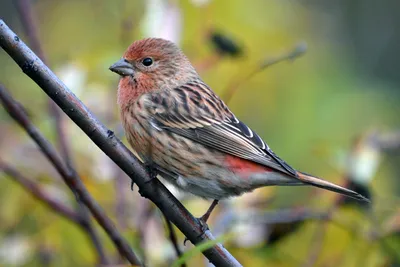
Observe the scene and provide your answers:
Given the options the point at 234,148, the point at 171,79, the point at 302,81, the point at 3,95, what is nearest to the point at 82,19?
the point at 302,81

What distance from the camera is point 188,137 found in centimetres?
500

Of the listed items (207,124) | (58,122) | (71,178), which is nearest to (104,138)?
(71,178)

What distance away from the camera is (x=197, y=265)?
4.88 meters

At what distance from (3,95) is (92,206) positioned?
2.32ft

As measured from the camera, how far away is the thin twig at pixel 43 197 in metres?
4.67

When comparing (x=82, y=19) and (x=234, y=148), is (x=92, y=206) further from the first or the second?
(x=82, y=19)

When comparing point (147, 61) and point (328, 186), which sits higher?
point (147, 61)

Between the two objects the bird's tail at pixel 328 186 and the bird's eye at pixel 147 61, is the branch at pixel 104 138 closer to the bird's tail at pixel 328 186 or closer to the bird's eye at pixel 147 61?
the bird's tail at pixel 328 186

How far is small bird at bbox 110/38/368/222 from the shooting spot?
475 cm

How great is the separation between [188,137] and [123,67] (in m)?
0.70

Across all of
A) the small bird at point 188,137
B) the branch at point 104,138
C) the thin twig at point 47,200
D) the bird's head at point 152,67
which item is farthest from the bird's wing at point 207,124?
the branch at point 104,138

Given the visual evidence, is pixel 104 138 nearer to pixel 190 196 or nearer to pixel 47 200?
pixel 47 200

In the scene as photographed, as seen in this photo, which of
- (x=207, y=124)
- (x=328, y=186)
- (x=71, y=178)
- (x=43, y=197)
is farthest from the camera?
(x=207, y=124)

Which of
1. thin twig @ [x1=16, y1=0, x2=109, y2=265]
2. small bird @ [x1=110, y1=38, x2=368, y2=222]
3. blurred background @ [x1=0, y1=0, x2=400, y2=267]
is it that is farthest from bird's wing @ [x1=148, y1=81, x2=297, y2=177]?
thin twig @ [x1=16, y1=0, x2=109, y2=265]
